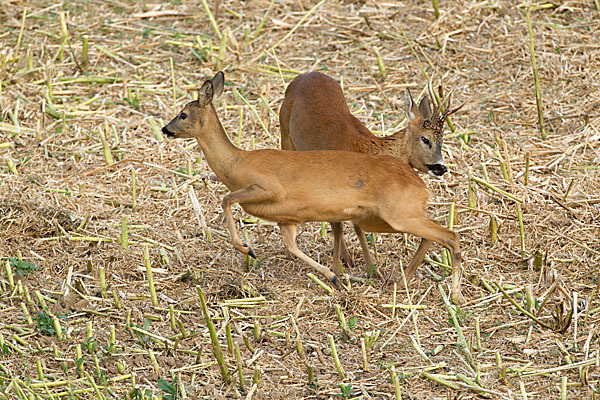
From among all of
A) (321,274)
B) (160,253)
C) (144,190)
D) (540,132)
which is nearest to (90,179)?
(144,190)

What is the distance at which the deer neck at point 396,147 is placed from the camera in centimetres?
766

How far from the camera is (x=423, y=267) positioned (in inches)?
301

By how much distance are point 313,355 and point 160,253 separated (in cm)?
186

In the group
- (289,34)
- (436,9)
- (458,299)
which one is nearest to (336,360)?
(458,299)

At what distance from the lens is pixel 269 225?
27.5 ft

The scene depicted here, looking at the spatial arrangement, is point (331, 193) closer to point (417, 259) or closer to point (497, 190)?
point (417, 259)

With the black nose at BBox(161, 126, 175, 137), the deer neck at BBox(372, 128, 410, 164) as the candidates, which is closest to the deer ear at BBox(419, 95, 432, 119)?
the deer neck at BBox(372, 128, 410, 164)

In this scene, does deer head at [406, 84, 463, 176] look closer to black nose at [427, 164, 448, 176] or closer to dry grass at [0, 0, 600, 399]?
black nose at [427, 164, 448, 176]

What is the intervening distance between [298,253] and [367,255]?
2.32 feet

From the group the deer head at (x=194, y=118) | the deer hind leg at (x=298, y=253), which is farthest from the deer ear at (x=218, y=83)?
the deer hind leg at (x=298, y=253)

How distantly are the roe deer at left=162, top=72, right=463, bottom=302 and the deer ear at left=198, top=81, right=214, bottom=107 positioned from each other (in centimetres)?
1

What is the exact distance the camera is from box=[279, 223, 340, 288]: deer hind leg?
707 centimetres

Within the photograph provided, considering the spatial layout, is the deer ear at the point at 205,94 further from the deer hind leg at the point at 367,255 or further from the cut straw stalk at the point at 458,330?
the cut straw stalk at the point at 458,330

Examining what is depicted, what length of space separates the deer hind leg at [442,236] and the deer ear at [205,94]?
1.71m
